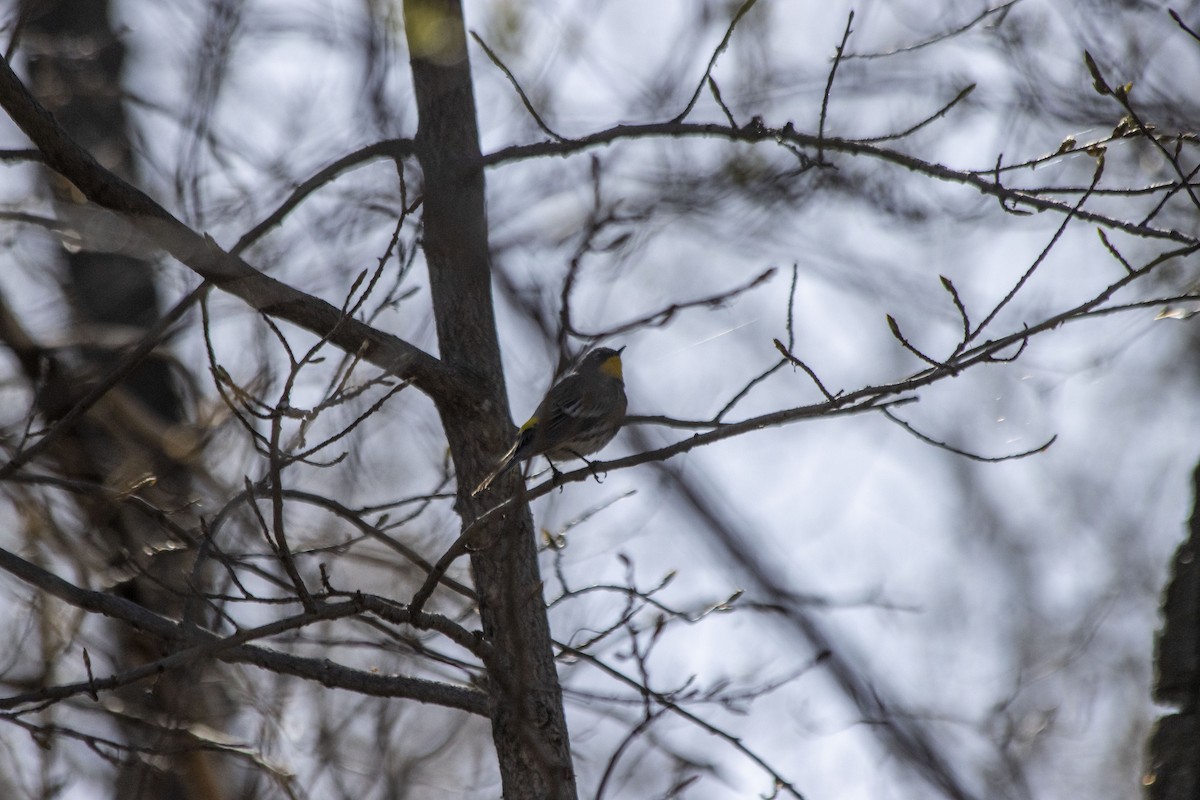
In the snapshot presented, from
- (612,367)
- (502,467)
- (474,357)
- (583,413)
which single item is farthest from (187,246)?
(612,367)

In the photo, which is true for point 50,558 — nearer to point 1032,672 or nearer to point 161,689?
point 161,689

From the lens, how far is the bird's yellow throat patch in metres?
7.55

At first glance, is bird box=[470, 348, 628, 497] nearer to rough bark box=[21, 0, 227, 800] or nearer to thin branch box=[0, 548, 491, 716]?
thin branch box=[0, 548, 491, 716]

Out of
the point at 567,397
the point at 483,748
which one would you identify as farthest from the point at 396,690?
the point at 483,748

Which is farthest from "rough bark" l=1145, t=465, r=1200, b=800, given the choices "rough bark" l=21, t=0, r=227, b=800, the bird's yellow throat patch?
the bird's yellow throat patch

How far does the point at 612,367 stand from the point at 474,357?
3825 mm

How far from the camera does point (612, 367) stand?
779cm

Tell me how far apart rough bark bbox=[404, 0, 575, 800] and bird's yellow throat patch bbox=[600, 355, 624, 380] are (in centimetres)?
337

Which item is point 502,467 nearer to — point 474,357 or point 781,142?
point 474,357

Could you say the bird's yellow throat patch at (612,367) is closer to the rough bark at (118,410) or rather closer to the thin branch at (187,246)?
the rough bark at (118,410)

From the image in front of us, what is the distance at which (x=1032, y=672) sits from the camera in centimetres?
629

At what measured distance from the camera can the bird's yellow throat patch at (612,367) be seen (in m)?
7.55

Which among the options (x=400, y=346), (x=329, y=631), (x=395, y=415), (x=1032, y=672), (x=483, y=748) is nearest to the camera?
(x=400, y=346)

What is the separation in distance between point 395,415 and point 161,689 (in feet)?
6.77
